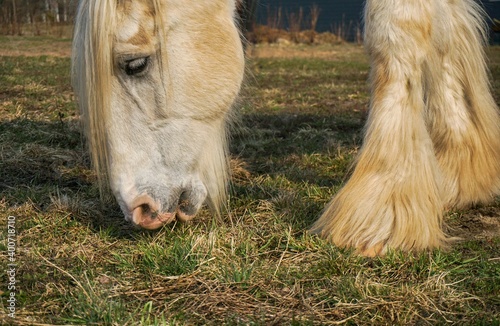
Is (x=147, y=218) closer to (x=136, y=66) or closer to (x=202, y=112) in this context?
(x=202, y=112)

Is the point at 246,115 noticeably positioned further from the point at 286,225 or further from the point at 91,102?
the point at 91,102

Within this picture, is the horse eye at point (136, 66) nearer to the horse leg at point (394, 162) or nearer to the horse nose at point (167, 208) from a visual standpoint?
the horse nose at point (167, 208)

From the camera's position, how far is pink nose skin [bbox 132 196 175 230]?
235cm

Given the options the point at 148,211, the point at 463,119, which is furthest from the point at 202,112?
the point at 463,119

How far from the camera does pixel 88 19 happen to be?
7.45ft

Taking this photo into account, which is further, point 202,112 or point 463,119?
point 463,119

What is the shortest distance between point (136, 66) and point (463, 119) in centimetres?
175

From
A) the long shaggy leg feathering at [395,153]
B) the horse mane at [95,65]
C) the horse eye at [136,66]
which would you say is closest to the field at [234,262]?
the long shaggy leg feathering at [395,153]

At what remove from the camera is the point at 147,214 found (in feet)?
7.84

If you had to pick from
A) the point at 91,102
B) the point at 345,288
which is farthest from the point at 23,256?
the point at 345,288

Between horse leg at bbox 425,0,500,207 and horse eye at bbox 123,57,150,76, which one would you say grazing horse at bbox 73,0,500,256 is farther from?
horse leg at bbox 425,0,500,207

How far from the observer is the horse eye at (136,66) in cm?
237

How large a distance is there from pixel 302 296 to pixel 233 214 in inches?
38.3

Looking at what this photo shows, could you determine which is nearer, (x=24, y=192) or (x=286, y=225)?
(x=286, y=225)
